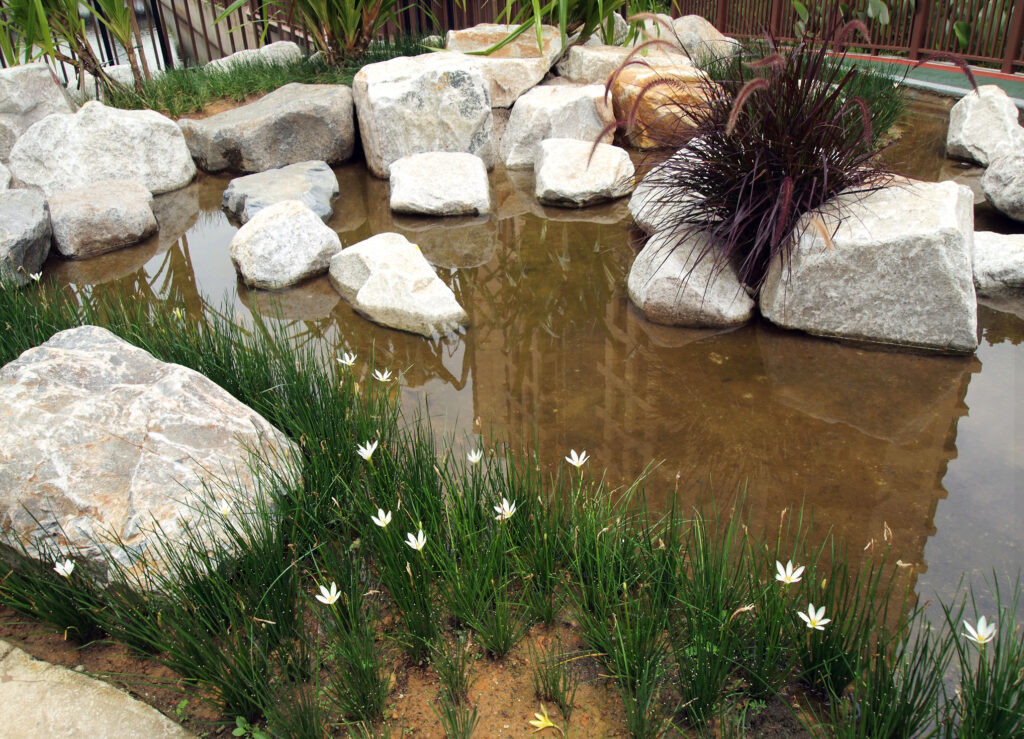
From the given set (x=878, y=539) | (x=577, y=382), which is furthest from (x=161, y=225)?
(x=878, y=539)

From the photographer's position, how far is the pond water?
2588mm

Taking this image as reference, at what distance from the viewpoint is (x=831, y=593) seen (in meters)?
1.73

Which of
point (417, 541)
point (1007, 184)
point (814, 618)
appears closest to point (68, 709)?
point (417, 541)

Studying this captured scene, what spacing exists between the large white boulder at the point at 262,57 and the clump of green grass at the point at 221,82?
0.09 metres

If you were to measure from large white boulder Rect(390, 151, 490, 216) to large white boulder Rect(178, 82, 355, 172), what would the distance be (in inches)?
48.8

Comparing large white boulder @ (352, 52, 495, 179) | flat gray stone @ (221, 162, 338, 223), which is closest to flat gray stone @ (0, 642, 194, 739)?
flat gray stone @ (221, 162, 338, 223)

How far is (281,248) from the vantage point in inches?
175

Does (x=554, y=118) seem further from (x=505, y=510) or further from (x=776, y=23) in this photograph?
(x=505, y=510)

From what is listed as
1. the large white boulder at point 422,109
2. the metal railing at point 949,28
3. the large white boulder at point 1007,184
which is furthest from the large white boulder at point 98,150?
the large white boulder at point 1007,184

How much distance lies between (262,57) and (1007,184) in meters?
7.12

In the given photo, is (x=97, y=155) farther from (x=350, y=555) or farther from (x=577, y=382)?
(x=350, y=555)

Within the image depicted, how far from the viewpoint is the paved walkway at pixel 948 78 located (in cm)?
670

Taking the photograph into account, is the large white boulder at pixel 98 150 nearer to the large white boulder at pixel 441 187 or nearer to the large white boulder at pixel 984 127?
the large white boulder at pixel 441 187

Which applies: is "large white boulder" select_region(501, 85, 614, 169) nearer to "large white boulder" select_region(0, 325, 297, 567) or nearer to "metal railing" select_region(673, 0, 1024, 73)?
"metal railing" select_region(673, 0, 1024, 73)
